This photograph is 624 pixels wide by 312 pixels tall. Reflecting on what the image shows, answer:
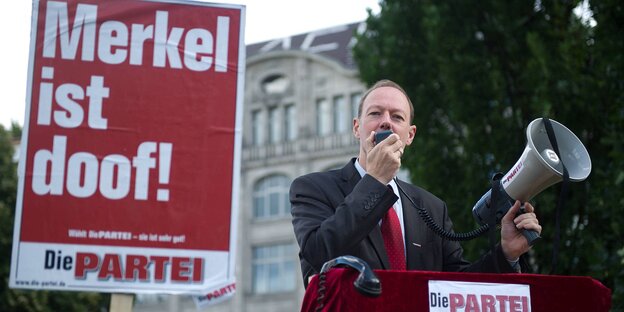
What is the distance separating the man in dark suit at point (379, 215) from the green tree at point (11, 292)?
62.1 feet

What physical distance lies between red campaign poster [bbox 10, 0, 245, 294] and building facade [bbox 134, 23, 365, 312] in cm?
3588

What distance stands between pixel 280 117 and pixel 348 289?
42.7m

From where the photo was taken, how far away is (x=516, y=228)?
370 cm

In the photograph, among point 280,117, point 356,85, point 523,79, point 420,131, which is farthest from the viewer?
point 280,117

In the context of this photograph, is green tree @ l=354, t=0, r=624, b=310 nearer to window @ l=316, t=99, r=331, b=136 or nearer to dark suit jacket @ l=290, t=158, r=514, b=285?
dark suit jacket @ l=290, t=158, r=514, b=285

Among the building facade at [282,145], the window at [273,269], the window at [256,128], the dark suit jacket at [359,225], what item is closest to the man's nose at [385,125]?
the dark suit jacket at [359,225]

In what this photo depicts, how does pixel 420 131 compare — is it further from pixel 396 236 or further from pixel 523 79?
pixel 396 236

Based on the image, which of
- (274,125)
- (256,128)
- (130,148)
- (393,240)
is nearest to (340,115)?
(274,125)

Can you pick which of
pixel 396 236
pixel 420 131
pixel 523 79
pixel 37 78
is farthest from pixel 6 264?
pixel 396 236

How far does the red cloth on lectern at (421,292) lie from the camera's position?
3096mm

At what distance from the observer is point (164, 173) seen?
7117 millimetres

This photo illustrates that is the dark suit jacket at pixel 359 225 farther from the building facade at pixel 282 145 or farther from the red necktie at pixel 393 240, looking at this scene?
the building facade at pixel 282 145

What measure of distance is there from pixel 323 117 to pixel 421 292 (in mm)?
41785

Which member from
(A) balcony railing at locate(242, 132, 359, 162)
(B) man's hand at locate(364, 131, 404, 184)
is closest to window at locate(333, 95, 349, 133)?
(A) balcony railing at locate(242, 132, 359, 162)
